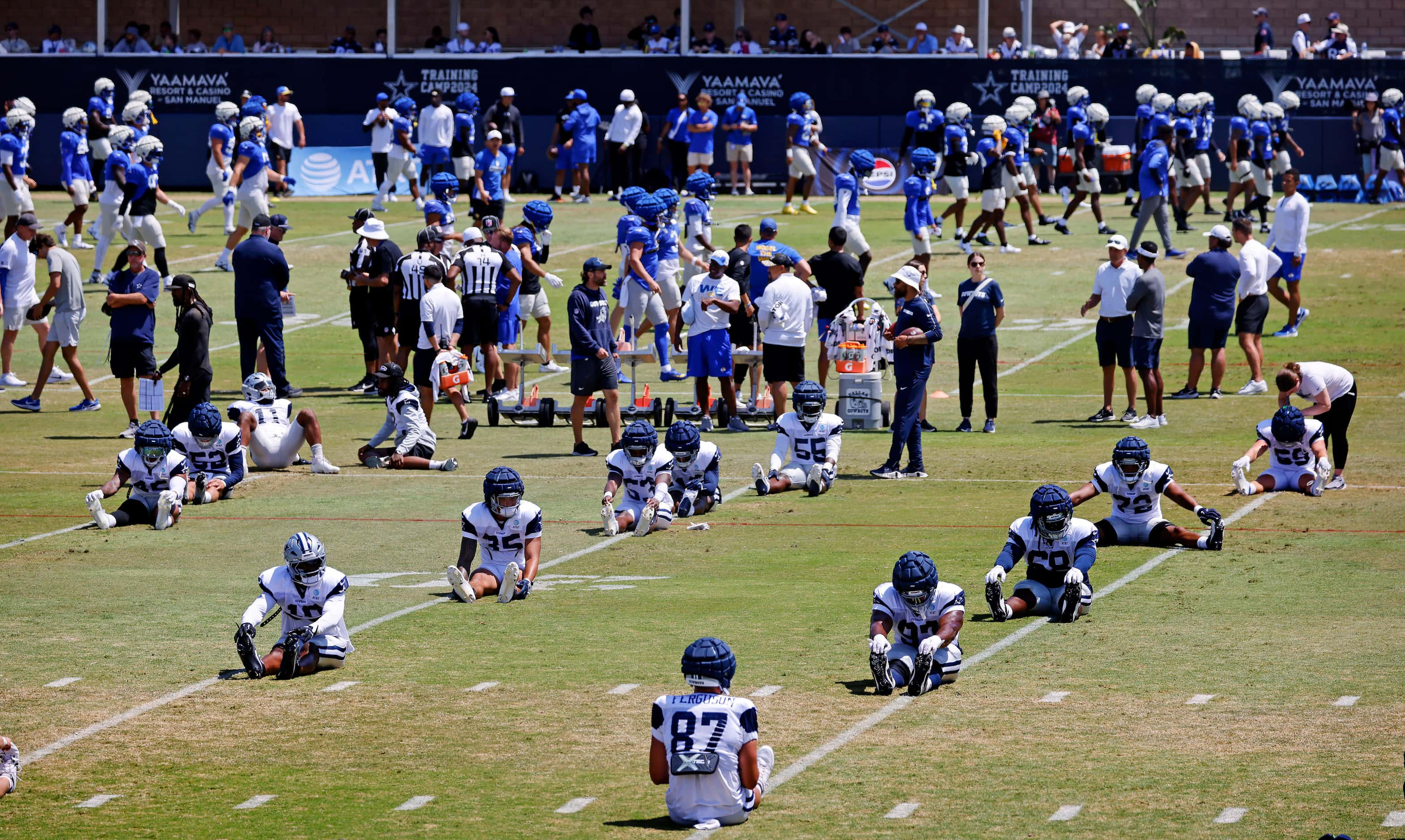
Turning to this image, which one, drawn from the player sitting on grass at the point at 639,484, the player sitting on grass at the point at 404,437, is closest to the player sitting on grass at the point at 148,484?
the player sitting on grass at the point at 404,437

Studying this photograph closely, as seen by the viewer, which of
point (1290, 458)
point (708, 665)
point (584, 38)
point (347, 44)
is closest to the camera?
point (708, 665)

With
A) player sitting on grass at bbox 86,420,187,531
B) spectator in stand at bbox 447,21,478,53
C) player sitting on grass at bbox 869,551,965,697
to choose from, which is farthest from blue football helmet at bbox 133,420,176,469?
spectator in stand at bbox 447,21,478,53

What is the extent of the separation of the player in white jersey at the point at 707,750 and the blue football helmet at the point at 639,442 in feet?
22.6

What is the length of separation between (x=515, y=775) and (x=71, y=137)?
97.6 ft

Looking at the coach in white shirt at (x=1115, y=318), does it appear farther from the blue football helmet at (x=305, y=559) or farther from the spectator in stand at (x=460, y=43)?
the spectator in stand at (x=460, y=43)

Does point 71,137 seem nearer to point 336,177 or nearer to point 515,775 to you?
point 336,177

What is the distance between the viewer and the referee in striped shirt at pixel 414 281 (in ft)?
75.5

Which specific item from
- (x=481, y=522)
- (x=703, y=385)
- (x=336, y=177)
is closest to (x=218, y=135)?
(x=336, y=177)

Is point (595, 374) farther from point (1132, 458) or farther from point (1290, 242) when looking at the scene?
point (1290, 242)

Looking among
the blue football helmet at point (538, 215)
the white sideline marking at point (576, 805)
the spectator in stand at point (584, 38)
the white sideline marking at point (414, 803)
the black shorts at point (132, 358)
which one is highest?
the spectator in stand at point (584, 38)

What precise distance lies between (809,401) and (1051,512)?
17.7ft

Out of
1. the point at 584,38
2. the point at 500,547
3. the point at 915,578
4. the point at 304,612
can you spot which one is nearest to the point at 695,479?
the point at 500,547

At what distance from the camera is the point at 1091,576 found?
15336mm

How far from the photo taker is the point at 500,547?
14.7 m
